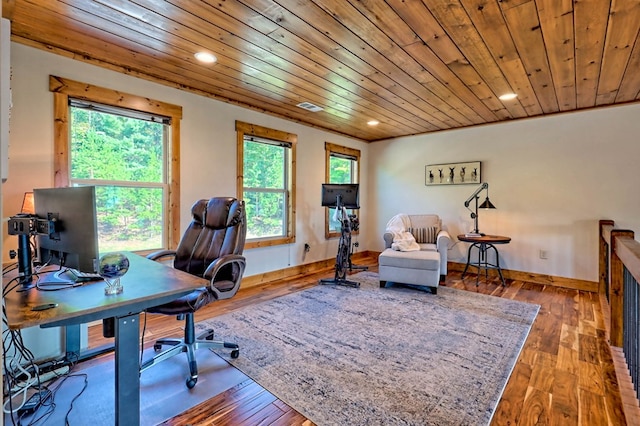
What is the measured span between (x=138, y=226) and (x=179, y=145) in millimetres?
898

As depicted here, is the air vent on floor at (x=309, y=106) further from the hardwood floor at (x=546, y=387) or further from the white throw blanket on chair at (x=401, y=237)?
the hardwood floor at (x=546, y=387)

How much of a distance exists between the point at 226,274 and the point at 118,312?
103 cm

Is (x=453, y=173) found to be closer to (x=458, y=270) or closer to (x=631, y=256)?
(x=458, y=270)

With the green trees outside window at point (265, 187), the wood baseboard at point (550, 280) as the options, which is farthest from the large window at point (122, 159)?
the wood baseboard at point (550, 280)

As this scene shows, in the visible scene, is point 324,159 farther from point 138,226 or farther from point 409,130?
point 138,226

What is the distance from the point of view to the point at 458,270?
195 inches

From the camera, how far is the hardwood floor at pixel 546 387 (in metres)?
1.67

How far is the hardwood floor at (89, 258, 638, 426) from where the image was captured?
1.67 metres

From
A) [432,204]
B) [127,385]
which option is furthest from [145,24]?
[432,204]

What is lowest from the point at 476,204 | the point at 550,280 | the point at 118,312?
the point at 550,280

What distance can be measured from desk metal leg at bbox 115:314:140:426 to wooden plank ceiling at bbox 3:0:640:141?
5.98ft

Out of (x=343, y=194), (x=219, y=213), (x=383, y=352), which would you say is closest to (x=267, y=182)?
(x=343, y=194)

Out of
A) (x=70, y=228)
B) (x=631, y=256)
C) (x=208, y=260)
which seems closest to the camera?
(x=70, y=228)

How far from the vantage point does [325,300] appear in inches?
139
